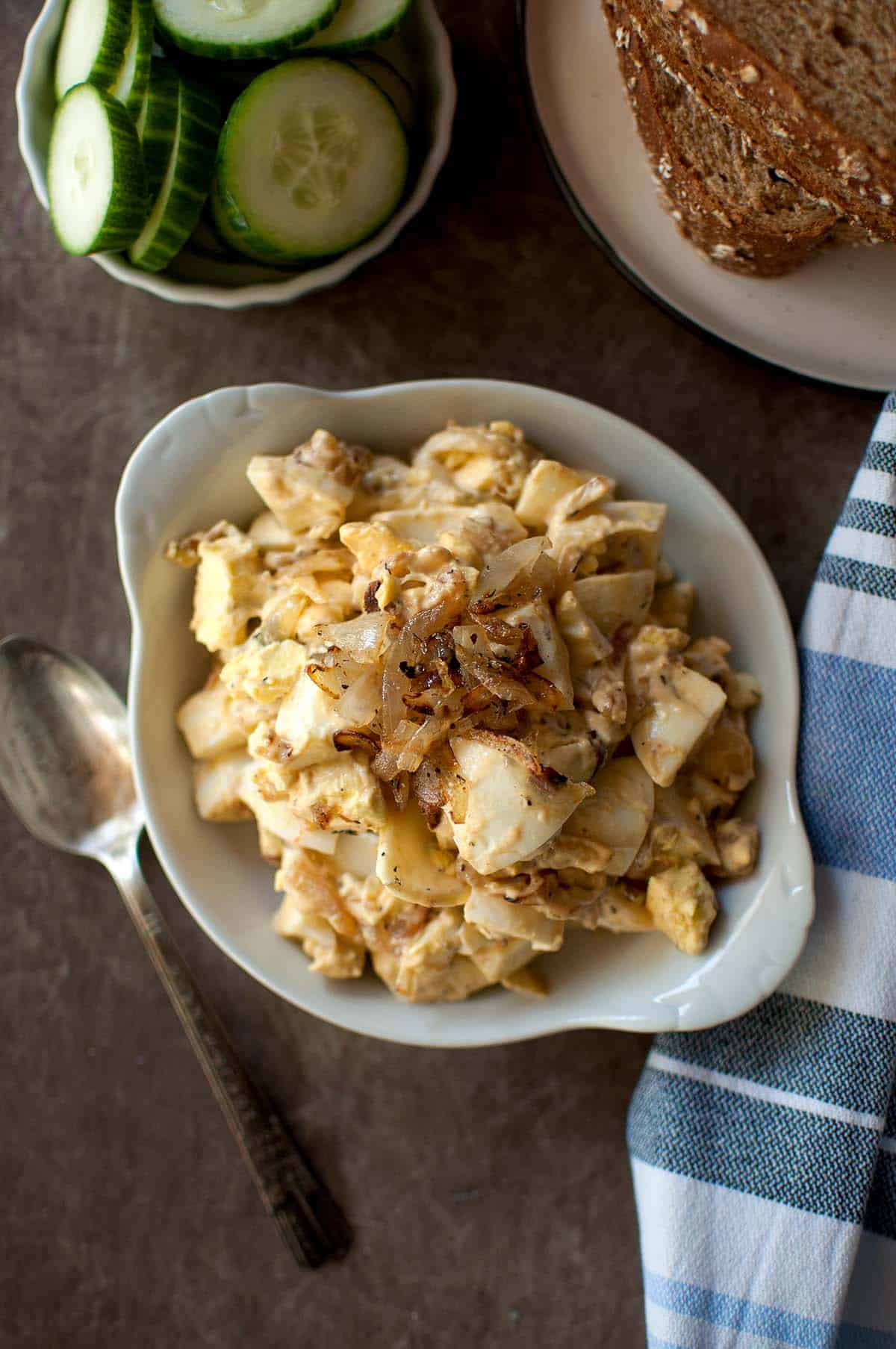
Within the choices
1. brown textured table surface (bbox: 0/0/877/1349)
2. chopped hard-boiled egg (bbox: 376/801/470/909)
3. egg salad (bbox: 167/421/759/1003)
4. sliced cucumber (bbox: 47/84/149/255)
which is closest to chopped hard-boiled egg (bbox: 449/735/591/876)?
egg salad (bbox: 167/421/759/1003)

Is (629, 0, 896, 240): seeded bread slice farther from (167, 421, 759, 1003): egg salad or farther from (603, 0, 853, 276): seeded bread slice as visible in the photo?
(167, 421, 759, 1003): egg salad

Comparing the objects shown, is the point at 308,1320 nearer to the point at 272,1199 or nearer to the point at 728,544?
the point at 272,1199

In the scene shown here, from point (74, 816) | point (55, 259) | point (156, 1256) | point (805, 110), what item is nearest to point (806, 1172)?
point (156, 1256)

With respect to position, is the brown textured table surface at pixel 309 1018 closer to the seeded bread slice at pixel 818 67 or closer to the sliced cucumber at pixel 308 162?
the sliced cucumber at pixel 308 162

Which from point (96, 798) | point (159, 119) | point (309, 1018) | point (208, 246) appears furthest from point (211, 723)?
point (159, 119)

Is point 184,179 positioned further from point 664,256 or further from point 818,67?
point 818,67
